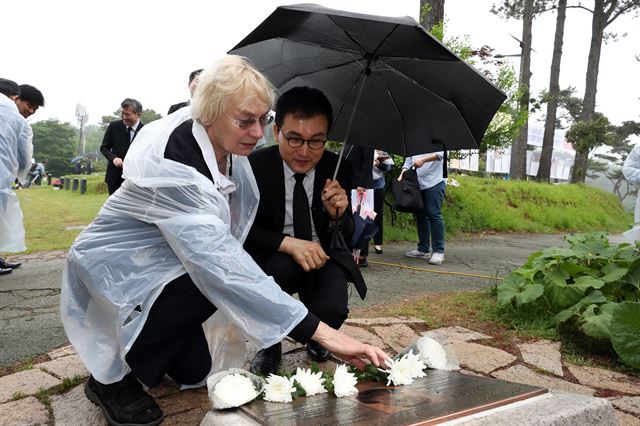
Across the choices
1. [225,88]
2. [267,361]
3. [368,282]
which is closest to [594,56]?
[368,282]

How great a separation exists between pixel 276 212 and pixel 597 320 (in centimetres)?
187

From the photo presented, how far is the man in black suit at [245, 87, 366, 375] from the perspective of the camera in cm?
223

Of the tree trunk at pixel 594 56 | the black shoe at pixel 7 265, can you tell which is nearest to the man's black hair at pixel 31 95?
the black shoe at pixel 7 265

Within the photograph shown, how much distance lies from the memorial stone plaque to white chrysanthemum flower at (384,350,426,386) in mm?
26

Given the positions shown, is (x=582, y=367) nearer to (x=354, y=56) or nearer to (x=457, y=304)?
(x=457, y=304)

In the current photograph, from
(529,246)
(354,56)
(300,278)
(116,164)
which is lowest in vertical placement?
(529,246)

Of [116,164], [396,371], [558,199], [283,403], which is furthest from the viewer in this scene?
[558,199]

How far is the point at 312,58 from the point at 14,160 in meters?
3.31

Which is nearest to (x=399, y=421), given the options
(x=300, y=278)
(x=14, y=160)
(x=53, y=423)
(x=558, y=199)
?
(x=300, y=278)

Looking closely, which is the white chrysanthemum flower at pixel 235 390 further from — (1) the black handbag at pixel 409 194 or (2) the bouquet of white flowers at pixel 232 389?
(1) the black handbag at pixel 409 194

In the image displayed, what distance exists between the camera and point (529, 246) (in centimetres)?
847

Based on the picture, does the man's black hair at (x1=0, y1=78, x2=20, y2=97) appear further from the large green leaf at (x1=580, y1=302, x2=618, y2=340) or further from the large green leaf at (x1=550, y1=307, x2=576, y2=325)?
the large green leaf at (x1=580, y1=302, x2=618, y2=340)

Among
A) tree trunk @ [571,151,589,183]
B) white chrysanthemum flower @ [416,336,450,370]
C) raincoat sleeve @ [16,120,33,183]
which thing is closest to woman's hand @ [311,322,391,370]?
white chrysanthemum flower @ [416,336,450,370]

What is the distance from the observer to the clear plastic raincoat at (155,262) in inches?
65.5
